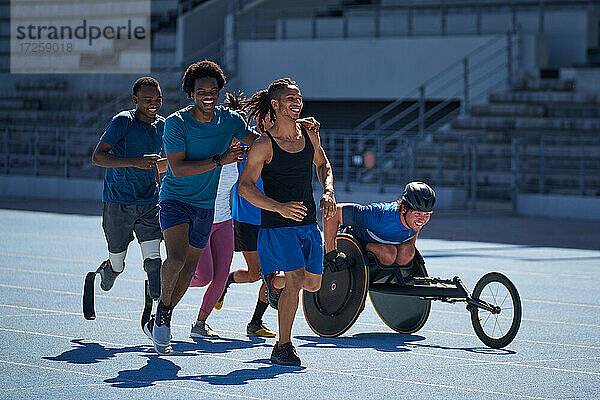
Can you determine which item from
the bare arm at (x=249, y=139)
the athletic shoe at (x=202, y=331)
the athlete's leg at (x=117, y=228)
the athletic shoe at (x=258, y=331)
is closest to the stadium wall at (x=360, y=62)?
the athletic shoe at (x=258, y=331)

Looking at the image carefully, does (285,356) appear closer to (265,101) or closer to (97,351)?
(97,351)

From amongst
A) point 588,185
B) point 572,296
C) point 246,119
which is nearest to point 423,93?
point 588,185

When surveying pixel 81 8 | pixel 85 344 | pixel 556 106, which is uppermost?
pixel 81 8

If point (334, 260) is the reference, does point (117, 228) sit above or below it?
above

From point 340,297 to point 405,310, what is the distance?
2.06ft

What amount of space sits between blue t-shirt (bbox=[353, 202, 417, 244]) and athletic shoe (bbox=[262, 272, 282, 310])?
37.1 inches

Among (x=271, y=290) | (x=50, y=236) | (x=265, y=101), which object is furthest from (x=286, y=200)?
(x=50, y=236)

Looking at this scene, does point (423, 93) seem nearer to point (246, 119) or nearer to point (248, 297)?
point (248, 297)

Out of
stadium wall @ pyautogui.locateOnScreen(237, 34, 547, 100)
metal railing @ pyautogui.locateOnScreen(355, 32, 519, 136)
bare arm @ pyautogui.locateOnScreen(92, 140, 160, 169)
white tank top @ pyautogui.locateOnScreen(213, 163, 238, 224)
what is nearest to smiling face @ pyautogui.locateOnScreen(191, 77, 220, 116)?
bare arm @ pyautogui.locateOnScreen(92, 140, 160, 169)

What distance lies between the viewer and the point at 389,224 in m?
8.77

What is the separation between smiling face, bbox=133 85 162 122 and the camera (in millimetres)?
8461

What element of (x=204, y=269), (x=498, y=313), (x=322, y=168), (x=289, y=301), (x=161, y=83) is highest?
(x=161, y=83)

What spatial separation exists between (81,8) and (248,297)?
24625mm

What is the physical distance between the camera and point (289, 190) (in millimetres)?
7527
